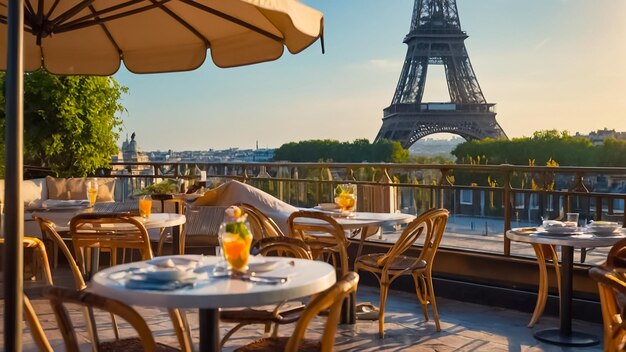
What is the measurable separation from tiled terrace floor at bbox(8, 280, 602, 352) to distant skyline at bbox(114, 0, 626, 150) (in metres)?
9.79

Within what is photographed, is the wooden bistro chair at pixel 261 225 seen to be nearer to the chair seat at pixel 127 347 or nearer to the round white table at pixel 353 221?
the round white table at pixel 353 221

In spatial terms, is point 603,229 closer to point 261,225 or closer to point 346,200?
point 346,200

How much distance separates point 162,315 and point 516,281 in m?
2.67

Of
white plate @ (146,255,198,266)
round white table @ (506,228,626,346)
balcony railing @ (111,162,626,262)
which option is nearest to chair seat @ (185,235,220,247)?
balcony railing @ (111,162,626,262)

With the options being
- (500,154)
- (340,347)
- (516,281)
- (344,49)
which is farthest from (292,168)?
(500,154)

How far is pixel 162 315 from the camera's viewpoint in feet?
17.0

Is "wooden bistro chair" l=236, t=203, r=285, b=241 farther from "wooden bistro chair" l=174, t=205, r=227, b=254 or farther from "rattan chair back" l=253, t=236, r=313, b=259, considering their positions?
"rattan chair back" l=253, t=236, r=313, b=259

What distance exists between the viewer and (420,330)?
190 inches

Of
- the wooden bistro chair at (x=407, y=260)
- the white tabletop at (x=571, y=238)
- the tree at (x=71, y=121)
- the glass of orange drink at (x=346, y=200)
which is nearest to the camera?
the white tabletop at (x=571, y=238)

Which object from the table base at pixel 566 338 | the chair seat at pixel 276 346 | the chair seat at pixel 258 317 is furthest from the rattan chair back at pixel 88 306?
the table base at pixel 566 338

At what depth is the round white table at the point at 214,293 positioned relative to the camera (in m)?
2.19

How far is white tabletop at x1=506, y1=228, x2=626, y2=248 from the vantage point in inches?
164

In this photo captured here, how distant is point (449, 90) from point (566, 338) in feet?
93.6

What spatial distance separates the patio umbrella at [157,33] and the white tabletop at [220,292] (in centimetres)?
144
